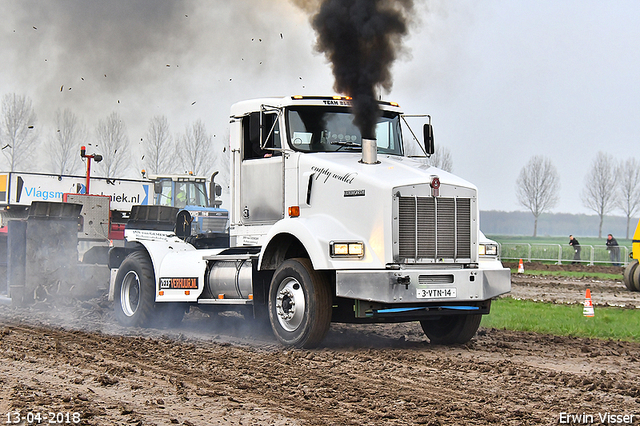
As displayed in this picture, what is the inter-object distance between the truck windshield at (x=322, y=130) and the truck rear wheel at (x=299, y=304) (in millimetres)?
1783

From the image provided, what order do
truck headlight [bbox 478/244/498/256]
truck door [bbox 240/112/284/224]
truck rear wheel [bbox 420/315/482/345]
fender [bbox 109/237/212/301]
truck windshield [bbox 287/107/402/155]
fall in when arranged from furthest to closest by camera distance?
fender [bbox 109/237/212/301] → truck door [bbox 240/112/284/224] → truck windshield [bbox 287/107/402/155] → truck rear wheel [bbox 420/315/482/345] → truck headlight [bbox 478/244/498/256]

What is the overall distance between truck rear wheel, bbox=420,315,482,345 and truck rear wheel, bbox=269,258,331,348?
6.85 feet

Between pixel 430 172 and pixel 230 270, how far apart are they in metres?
3.30

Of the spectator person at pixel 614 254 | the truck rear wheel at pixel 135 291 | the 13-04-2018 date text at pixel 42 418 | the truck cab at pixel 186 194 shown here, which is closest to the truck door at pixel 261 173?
the truck rear wheel at pixel 135 291

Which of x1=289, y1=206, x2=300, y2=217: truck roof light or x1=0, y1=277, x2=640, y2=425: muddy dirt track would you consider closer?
x1=0, y1=277, x2=640, y2=425: muddy dirt track

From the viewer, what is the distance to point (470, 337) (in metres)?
10.5

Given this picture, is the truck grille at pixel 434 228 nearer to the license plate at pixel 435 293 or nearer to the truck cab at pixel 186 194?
the license plate at pixel 435 293

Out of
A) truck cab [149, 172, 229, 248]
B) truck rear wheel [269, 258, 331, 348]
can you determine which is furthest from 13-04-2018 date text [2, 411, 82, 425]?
truck cab [149, 172, 229, 248]

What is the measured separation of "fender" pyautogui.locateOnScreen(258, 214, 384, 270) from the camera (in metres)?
9.12

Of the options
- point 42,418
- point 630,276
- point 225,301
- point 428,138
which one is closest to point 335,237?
point 225,301

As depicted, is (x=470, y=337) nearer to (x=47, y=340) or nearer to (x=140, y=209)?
(x=47, y=340)

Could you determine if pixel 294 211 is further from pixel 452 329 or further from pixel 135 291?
pixel 135 291

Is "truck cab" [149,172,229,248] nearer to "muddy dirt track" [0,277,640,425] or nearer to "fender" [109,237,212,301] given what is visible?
"fender" [109,237,212,301]

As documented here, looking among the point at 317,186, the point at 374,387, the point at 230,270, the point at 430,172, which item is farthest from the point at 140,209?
the point at 374,387
